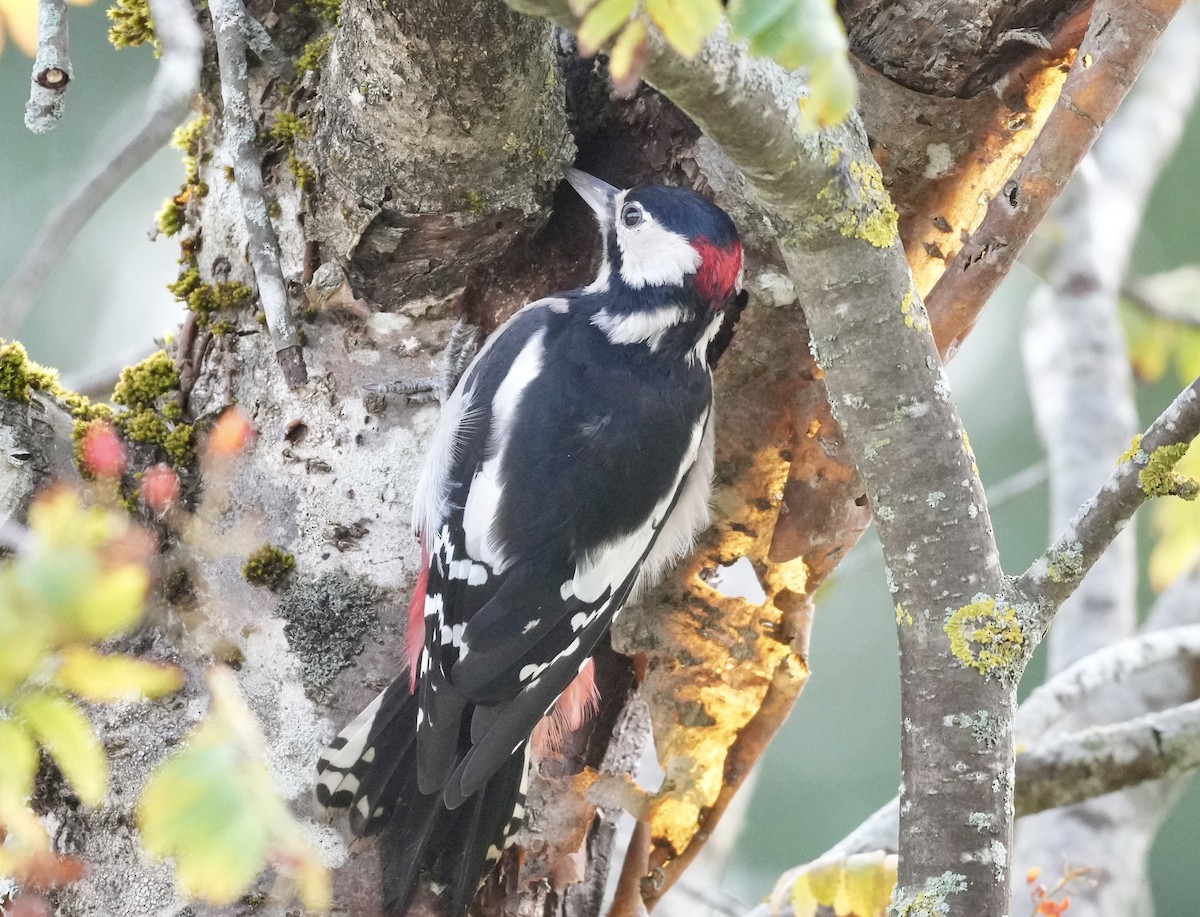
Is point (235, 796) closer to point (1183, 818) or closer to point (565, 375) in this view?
point (565, 375)

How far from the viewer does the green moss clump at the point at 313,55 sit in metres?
2.17

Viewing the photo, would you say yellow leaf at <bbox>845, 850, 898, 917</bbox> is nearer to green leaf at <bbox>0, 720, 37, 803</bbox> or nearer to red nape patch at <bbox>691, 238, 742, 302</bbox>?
red nape patch at <bbox>691, 238, 742, 302</bbox>

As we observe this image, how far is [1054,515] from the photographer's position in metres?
3.42

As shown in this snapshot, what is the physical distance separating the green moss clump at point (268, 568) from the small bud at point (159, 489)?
18 centimetres

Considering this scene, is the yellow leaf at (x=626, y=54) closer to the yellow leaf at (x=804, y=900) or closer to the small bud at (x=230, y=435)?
the small bud at (x=230, y=435)

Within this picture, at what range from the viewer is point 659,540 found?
2320 millimetres

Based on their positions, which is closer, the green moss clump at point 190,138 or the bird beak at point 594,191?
the bird beak at point 594,191

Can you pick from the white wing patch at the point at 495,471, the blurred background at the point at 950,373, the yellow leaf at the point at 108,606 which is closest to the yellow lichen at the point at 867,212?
the white wing patch at the point at 495,471

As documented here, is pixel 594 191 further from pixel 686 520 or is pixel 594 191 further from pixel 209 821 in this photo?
pixel 209 821

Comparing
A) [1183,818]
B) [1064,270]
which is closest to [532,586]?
[1064,270]

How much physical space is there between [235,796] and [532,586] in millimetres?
988

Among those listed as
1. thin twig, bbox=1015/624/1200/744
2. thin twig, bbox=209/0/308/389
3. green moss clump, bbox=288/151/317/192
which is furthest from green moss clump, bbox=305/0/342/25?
thin twig, bbox=1015/624/1200/744

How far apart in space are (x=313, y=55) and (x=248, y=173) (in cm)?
28

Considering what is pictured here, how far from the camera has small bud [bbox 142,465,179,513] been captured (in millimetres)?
2078
